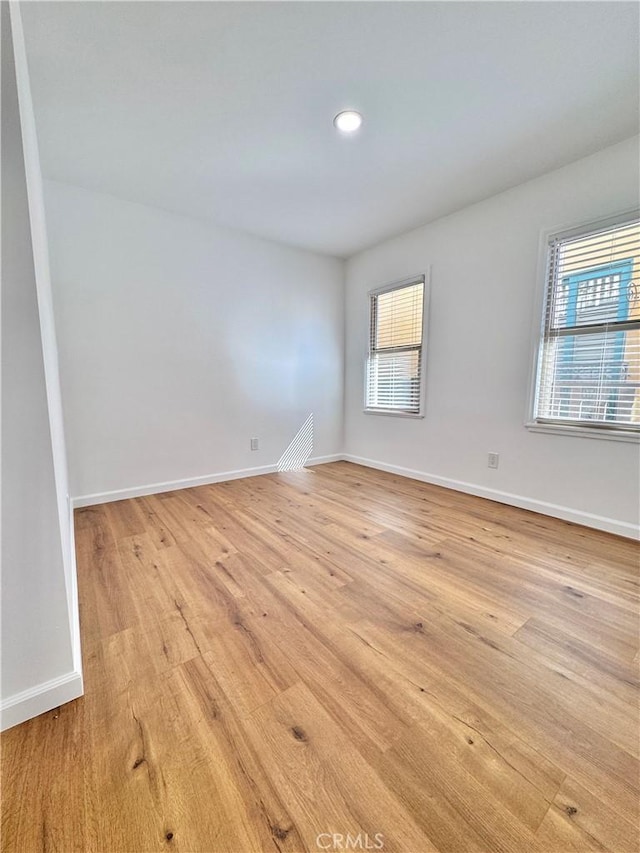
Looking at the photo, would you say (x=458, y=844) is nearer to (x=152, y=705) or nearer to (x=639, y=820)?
(x=639, y=820)

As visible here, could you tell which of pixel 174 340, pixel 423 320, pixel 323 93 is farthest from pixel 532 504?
pixel 174 340

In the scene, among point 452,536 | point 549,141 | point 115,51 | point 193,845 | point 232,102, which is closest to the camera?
point 193,845

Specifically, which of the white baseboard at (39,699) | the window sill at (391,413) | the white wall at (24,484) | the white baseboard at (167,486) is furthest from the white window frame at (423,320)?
the white baseboard at (39,699)

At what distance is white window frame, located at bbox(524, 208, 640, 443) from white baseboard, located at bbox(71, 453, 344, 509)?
2628mm

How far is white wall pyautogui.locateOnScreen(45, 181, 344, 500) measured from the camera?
2.65 m

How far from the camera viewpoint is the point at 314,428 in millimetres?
4160

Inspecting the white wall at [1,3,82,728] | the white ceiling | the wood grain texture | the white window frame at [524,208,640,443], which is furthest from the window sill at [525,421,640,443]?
the white wall at [1,3,82,728]

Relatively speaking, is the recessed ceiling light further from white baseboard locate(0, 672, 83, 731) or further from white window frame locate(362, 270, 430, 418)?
white baseboard locate(0, 672, 83, 731)

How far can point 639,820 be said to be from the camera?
2.56ft

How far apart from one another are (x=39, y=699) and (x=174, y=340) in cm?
266

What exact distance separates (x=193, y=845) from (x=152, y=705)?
0.41 m

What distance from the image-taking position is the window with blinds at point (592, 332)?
2.13m

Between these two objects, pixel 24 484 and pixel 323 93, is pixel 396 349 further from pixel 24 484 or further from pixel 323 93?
pixel 24 484

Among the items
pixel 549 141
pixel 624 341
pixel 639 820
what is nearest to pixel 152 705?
pixel 639 820
